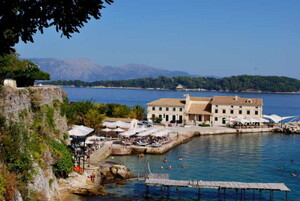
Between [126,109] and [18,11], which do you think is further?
[126,109]

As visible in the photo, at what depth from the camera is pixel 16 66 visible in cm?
3036

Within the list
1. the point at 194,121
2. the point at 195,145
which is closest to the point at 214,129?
the point at 194,121

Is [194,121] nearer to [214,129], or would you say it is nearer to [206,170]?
[214,129]

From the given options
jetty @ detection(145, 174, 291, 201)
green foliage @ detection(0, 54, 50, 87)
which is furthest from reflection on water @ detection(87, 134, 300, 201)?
green foliage @ detection(0, 54, 50, 87)

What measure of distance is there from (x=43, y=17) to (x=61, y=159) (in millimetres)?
17114

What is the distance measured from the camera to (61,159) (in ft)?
85.5

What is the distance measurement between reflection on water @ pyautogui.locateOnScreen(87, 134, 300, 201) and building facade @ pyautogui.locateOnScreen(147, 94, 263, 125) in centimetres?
1291

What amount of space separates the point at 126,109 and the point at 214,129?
45.9 ft

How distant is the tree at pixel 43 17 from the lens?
10.1m

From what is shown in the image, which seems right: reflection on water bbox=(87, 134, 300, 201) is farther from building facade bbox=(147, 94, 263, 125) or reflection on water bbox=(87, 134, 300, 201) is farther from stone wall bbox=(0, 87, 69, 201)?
building facade bbox=(147, 94, 263, 125)

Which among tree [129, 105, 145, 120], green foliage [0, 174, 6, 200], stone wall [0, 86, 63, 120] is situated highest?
stone wall [0, 86, 63, 120]

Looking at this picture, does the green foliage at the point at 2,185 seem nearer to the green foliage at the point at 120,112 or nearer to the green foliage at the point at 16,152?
the green foliage at the point at 16,152

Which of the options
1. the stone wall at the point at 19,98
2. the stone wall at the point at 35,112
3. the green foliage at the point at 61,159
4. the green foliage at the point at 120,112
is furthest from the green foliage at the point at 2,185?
the green foliage at the point at 120,112

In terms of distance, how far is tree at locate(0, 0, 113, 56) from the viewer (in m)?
10.1
